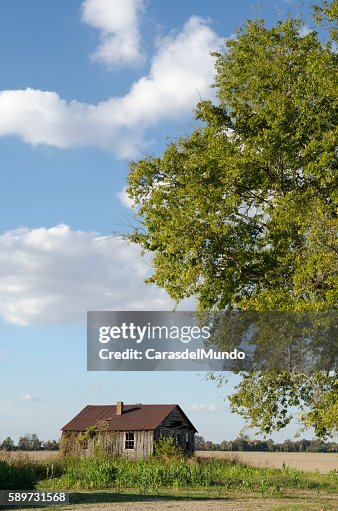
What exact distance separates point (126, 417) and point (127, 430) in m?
2.77

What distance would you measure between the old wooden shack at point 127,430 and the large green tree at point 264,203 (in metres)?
32.0

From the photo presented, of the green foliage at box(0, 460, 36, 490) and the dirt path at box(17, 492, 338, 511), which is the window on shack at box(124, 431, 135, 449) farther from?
the green foliage at box(0, 460, 36, 490)

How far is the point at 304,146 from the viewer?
24.6m

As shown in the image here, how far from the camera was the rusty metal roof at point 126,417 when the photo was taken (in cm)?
5644

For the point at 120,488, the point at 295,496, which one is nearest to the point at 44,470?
the point at 120,488

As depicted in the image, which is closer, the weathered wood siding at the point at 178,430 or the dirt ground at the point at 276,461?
the dirt ground at the point at 276,461

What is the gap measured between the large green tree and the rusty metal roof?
3299cm

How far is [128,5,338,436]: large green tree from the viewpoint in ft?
74.7

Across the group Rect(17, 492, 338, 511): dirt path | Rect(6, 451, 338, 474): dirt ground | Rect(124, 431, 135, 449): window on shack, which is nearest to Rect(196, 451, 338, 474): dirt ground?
Rect(6, 451, 338, 474): dirt ground

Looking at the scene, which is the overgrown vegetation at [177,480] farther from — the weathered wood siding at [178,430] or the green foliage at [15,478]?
the weathered wood siding at [178,430]

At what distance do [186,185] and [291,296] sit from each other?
613cm

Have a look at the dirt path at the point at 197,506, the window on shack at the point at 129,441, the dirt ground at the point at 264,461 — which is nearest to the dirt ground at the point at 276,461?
the dirt ground at the point at 264,461

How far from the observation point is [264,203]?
2612 cm

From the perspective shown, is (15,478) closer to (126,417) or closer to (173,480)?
(173,480)
